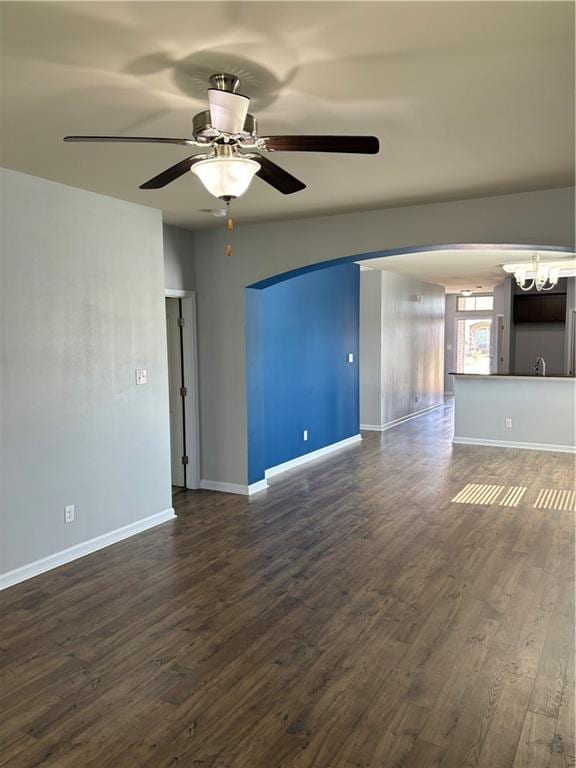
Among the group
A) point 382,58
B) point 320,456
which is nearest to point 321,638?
point 382,58

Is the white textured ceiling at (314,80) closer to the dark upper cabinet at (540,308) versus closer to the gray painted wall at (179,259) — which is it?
the gray painted wall at (179,259)

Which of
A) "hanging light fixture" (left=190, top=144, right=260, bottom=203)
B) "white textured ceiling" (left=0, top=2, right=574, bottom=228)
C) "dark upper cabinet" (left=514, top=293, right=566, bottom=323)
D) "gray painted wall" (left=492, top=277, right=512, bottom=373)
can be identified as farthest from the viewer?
"dark upper cabinet" (left=514, top=293, right=566, bottom=323)

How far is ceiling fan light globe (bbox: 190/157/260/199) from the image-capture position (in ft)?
7.47

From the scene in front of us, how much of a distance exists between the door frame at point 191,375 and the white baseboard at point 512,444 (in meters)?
4.20

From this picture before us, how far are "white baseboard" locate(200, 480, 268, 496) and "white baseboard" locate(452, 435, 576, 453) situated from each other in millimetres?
3624

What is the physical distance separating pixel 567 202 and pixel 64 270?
3537 mm

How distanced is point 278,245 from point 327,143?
10.6 ft

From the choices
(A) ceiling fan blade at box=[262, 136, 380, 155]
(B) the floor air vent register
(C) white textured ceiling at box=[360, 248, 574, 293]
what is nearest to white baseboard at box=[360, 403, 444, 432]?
(C) white textured ceiling at box=[360, 248, 574, 293]

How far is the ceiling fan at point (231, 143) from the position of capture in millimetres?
2073

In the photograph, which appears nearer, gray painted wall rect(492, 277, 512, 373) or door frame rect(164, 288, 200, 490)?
door frame rect(164, 288, 200, 490)

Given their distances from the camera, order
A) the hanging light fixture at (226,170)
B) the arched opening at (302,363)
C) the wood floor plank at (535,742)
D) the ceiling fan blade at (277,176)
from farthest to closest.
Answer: the arched opening at (302,363), the ceiling fan blade at (277,176), the hanging light fixture at (226,170), the wood floor plank at (535,742)

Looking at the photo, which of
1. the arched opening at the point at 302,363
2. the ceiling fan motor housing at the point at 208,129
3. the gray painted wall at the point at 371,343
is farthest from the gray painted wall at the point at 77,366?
the gray painted wall at the point at 371,343

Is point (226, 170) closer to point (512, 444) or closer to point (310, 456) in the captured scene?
point (310, 456)

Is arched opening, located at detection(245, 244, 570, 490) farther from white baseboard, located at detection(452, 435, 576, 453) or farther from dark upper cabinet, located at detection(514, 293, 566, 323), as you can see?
dark upper cabinet, located at detection(514, 293, 566, 323)
